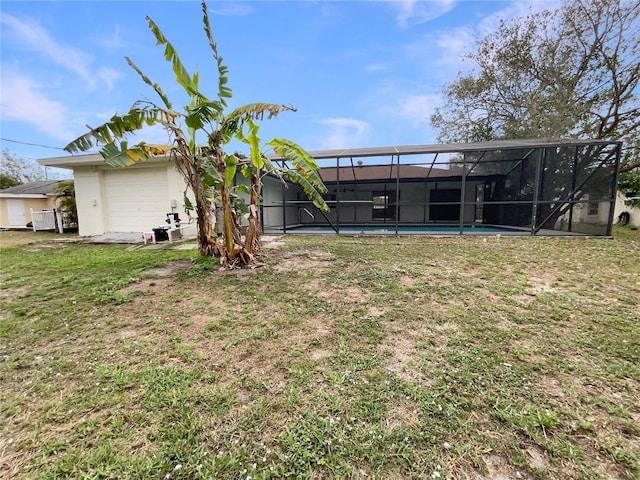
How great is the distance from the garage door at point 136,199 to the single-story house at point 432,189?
4 cm

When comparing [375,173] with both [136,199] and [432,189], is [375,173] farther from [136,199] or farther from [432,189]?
[136,199]

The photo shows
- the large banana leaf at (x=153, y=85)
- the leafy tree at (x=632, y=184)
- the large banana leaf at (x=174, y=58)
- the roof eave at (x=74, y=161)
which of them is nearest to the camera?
the large banana leaf at (x=174, y=58)

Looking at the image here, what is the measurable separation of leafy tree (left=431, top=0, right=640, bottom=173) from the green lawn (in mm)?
12732

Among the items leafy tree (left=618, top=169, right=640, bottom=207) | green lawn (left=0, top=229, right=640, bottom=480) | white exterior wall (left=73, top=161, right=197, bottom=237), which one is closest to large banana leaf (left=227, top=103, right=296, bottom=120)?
green lawn (left=0, top=229, right=640, bottom=480)

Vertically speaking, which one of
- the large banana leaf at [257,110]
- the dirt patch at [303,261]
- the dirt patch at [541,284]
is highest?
the large banana leaf at [257,110]

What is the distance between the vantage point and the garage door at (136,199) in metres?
10.3

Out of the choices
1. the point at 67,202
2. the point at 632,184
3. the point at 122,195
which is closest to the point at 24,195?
the point at 67,202

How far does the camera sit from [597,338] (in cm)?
252

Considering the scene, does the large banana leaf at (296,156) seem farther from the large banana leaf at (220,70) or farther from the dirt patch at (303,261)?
the dirt patch at (303,261)

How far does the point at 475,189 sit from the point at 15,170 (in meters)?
42.7

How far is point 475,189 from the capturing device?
14.3m

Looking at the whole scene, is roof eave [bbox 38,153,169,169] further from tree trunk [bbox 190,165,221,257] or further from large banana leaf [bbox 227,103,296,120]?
large banana leaf [bbox 227,103,296,120]

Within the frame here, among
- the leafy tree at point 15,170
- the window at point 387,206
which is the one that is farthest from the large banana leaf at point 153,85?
the leafy tree at point 15,170

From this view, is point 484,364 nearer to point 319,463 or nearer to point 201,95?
point 319,463
